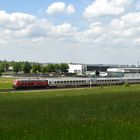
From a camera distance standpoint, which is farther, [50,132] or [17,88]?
[17,88]

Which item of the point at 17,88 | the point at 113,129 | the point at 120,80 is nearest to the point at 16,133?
the point at 113,129

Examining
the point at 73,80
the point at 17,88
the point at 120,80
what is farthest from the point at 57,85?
the point at 120,80

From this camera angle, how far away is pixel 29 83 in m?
108

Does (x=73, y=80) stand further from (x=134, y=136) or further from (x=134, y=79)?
(x=134, y=136)

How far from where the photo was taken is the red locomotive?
10476cm

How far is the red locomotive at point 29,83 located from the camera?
104762 millimetres

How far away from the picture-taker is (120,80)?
462ft

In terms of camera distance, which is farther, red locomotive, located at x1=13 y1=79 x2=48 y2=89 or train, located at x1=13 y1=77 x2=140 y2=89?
train, located at x1=13 y1=77 x2=140 y2=89

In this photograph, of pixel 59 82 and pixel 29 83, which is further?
pixel 59 82

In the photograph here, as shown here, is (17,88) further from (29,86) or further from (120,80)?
(120,80)

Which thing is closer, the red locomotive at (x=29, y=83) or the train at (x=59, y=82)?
the red locomotive at (x=29, y=83)

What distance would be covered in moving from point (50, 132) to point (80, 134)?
4.20ft

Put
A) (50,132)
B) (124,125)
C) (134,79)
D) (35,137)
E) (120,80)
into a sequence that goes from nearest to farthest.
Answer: (35,137)
(50,132)
(124,125)
(120,80)
(134,79)

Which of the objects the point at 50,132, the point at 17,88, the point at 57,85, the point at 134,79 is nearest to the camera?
the point at 50,132
